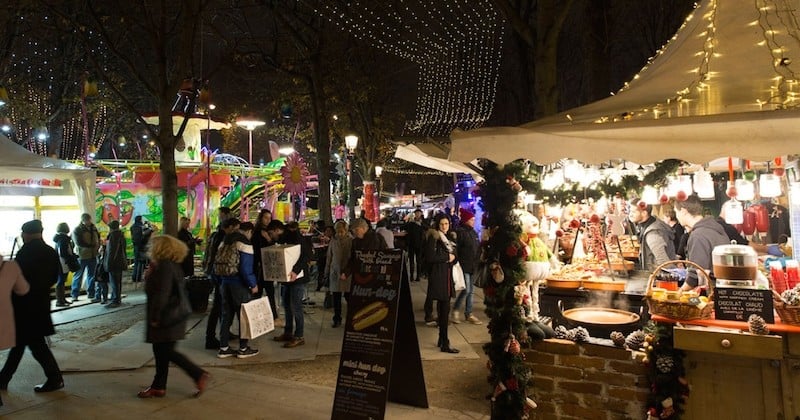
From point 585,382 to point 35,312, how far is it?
19.0 ft

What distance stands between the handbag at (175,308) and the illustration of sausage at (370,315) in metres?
1.97

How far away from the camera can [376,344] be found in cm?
456

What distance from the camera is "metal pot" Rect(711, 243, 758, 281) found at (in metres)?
4.27

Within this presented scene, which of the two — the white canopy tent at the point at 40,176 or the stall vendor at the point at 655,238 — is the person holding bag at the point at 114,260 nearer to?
the white canopy tent at the point at 40,176

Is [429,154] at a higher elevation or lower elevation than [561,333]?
higher

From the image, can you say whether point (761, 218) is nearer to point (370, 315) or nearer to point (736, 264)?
point (736, 264)

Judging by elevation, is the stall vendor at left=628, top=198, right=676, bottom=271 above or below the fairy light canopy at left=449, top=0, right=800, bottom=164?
below

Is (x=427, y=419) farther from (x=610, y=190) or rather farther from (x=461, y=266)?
(x=461, y=266)

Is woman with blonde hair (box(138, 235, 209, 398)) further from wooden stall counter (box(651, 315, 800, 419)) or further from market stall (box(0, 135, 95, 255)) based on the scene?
market stall (box(0, 135, 95, 255))

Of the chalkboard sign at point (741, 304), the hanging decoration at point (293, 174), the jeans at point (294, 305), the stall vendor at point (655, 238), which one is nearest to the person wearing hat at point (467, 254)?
the stall vendor at point (655, 238)

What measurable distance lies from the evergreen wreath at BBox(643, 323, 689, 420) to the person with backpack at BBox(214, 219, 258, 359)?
495 cm

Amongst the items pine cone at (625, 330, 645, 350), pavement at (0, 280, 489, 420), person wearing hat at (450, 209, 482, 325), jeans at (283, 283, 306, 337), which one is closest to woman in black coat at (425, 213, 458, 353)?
pavement at (0, 280, 489, 420)

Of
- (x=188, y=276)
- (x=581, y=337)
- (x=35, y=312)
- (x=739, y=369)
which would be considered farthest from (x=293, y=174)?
(x=739, y=369)

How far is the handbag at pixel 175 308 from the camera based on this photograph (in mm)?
5211
